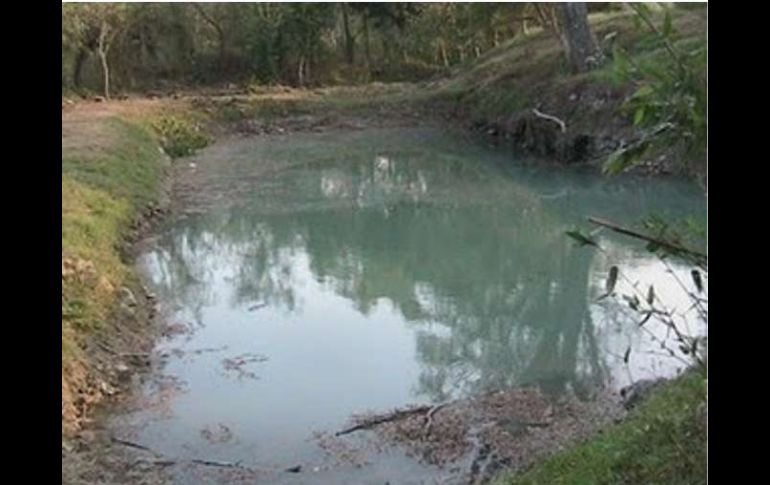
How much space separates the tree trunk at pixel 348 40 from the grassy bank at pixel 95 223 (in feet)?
38.7

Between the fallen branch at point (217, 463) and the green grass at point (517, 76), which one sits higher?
the green grass at point (517, 76)

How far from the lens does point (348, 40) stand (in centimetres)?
2986

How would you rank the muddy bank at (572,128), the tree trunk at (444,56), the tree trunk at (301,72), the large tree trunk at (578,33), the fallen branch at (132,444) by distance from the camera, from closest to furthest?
the fallen branch at (132,444) → the muddy bank at (572,128) → the large tree trunk at (578,33) → the tree trunk at (301,72) → the tree trunk at (444,56)

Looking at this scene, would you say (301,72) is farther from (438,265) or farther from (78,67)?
(438,265)

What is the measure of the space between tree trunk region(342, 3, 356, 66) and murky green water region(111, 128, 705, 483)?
12741 millimetres

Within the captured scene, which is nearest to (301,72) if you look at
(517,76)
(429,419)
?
(517,76)

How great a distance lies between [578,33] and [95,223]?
11.2m

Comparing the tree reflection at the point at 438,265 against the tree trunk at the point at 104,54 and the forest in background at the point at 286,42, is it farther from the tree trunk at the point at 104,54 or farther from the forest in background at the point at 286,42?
the forest in background at the point at 286,42

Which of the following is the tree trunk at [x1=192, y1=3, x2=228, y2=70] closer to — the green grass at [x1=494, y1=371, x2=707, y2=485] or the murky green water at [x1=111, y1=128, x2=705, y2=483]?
the murky green water at [x1=111, y1=128, x2=705, y2=483]

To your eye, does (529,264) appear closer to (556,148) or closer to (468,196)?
(468,196)

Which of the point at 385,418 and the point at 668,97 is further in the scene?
the point at 385,418

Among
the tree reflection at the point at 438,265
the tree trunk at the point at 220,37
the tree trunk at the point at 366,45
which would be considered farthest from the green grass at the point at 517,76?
the tree trunk at the point at 220,37

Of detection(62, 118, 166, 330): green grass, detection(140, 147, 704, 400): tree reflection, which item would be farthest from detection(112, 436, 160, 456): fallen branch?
detection(140, 147, 704, 400): tree reflection

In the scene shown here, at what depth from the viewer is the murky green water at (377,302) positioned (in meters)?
7.39
